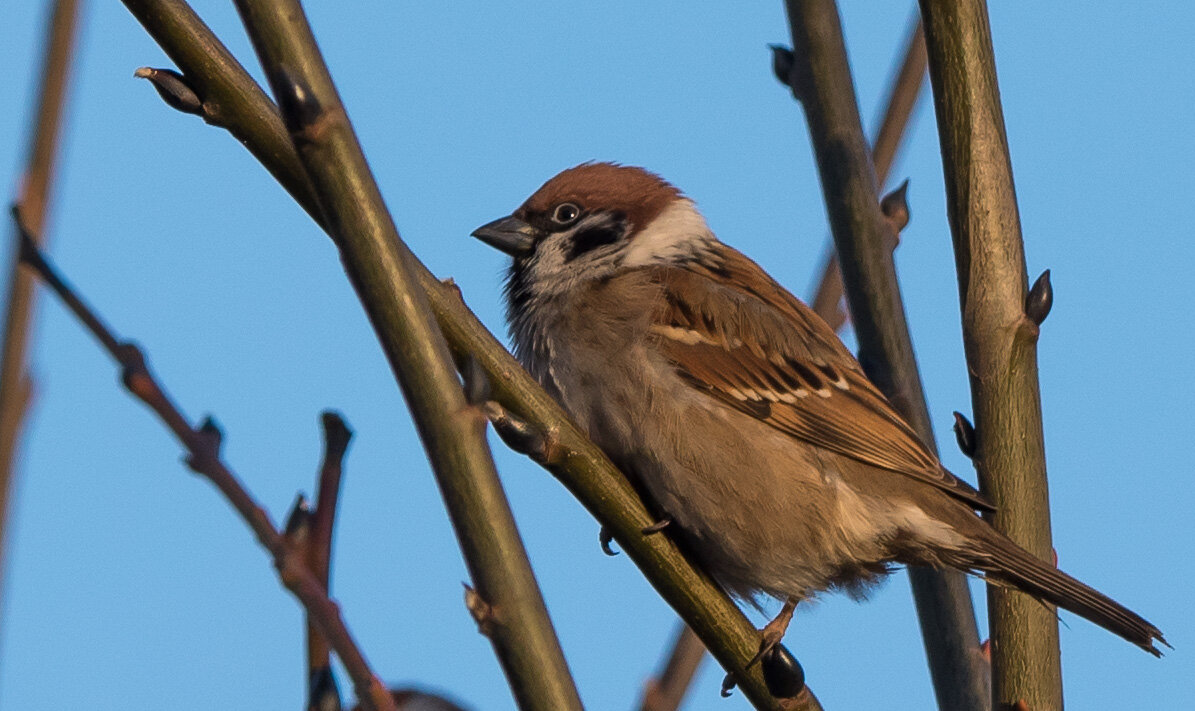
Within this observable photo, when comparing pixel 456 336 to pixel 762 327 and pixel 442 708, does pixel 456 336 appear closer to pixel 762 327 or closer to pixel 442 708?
pixel 442 708

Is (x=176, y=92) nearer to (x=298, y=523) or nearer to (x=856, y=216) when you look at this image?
(x=298, y=523)

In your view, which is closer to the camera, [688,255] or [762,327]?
[762,327]

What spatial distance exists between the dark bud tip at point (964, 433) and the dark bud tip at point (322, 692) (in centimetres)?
121

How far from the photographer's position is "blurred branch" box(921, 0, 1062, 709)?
214 centimetres

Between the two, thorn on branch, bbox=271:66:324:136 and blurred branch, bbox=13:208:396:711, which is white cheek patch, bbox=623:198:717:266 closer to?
thorn on branch, bbox=271:66:324:136

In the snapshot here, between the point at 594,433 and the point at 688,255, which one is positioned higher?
the point at 688,255

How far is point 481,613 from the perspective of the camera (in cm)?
139

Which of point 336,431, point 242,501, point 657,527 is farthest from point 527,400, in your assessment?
point 242,501

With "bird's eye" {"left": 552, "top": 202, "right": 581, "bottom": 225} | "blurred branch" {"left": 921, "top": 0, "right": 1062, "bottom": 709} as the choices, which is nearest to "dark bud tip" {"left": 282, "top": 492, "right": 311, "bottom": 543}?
"blurred branch" {"left": 921, "top": 0, "right": 1062, "bottom": 709}

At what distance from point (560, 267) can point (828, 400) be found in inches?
28.3

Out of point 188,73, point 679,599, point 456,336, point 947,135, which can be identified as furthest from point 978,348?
point 188,73

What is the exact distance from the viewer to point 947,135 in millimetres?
2189

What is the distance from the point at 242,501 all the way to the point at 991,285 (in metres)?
1.36

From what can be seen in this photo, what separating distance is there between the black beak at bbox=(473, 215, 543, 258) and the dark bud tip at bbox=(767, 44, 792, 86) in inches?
37.8
